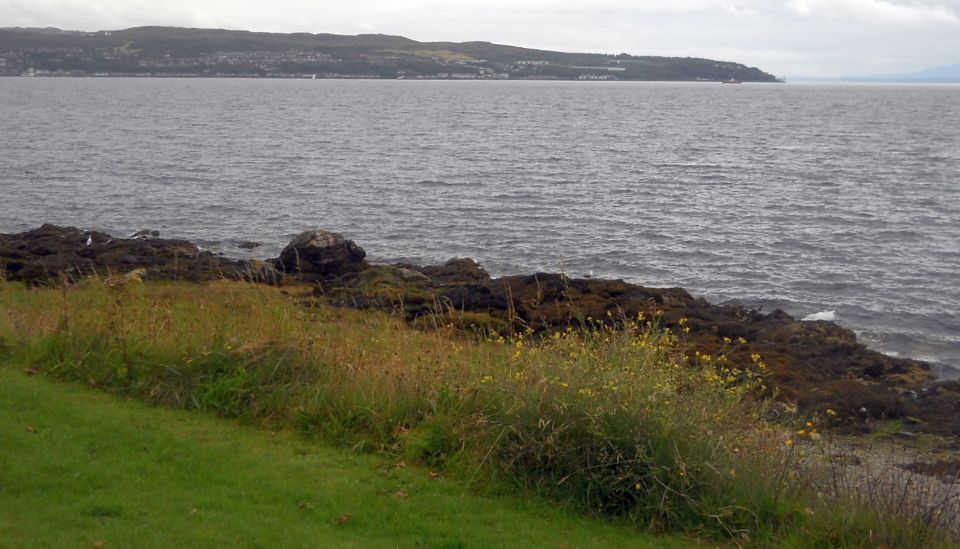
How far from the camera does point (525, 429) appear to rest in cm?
824

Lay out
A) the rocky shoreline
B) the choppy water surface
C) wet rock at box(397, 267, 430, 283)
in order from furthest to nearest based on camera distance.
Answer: the choppy water surface < wet rock at box(397, 267, 430, 283) < the rocky shoreline

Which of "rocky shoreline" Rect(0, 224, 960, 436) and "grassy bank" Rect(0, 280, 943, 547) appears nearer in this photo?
"grassy bank" Rect(0, 280, 943, 547)

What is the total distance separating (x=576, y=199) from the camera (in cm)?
4141

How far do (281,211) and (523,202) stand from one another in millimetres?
10022

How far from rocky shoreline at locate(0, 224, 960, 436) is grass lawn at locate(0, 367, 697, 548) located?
4808 millimetres

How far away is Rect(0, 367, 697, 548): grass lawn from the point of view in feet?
21.7

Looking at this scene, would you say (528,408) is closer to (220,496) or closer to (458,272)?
(220,496)

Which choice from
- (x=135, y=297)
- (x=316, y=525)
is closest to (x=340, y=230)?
(x=135, y=297)

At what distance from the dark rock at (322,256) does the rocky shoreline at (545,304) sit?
0.03 m

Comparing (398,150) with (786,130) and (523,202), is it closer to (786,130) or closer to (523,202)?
(523,202)

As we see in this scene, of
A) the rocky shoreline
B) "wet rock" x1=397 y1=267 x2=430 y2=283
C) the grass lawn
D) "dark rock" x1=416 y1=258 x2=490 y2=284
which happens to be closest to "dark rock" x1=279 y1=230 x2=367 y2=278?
the rocky shoreline

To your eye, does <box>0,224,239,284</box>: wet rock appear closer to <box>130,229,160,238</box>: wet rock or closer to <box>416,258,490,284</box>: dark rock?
<box>130,229,160,238</box>: wet rock

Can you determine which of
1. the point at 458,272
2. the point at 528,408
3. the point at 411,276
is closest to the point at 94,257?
the point at 411,276

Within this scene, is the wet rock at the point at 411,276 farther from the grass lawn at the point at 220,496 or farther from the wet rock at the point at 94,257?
the grass lawn at the point at 220,496
